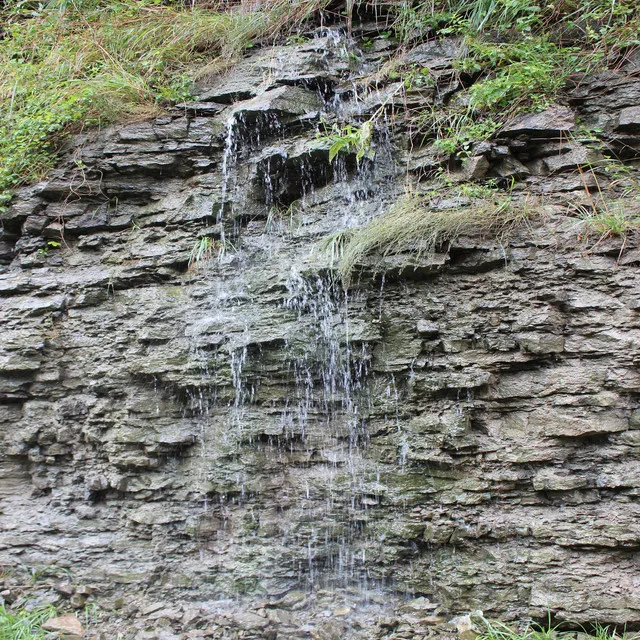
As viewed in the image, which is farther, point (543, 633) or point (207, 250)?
point (207, 250)

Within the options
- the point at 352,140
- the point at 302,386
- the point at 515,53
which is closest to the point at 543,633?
the point at 302,386

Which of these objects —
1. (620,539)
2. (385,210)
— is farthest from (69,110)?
(620,539)

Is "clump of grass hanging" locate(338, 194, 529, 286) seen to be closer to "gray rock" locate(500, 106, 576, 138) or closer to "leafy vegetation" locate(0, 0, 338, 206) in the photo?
"gray rock" locate(500, 106, 576, 138)

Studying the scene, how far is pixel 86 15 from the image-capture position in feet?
19.1

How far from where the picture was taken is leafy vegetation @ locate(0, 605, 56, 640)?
333cm

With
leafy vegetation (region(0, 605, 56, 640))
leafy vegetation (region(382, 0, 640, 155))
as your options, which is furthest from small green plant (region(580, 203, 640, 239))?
leafy vegetation (region(0, 605, 56, 640))

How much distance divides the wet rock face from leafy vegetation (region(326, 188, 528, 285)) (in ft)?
0.39

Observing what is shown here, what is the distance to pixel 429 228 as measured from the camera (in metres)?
3.76

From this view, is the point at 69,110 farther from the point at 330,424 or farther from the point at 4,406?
the point at 330,424

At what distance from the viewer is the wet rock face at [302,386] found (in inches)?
131

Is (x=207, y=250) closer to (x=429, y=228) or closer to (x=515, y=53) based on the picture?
(x=429, y=228)

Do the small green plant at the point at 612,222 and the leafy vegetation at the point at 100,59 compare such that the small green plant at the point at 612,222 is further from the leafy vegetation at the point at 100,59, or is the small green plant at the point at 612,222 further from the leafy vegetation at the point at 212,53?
the leafy vegetation at the point at 100,59

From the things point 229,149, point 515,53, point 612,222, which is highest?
point 515,53

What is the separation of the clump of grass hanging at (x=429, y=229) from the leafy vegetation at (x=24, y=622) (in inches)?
118
